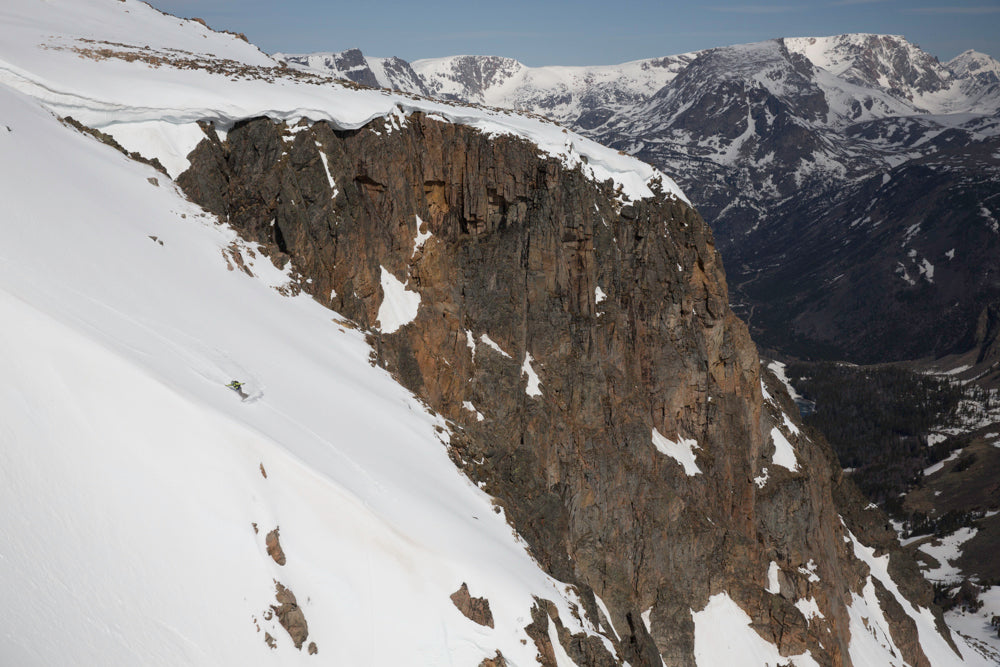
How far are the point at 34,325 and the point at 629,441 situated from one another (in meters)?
36.2

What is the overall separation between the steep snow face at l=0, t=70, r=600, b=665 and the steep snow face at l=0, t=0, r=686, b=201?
4861 millimetres

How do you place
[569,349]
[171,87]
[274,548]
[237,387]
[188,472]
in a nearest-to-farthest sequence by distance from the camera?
1. [188,472]
2. [274,548]
3. [237,387]
4. [171,87]
5. [569,349]

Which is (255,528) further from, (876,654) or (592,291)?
(876,654)

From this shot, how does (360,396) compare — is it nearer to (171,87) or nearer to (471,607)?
(471,607)

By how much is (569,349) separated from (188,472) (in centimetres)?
3130

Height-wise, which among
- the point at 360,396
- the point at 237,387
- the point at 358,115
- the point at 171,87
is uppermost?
the point at 358,115

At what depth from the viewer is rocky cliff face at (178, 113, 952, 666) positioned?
35062 millimetres

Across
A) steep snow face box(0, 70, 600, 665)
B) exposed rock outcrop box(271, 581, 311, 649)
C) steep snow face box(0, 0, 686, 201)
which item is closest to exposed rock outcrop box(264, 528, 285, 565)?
steep snow face box(0, 70, 600, 665)

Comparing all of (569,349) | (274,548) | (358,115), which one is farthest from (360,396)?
(569,349)

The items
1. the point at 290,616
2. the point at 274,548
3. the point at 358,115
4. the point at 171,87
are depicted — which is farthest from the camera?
the point at 358,115

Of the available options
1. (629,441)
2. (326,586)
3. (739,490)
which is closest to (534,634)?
(326,586)

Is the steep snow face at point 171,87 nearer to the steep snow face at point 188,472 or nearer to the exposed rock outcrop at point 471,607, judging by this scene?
the steep snow face at point 188,472

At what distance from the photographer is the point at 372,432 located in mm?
23266

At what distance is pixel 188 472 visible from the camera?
1562cm
